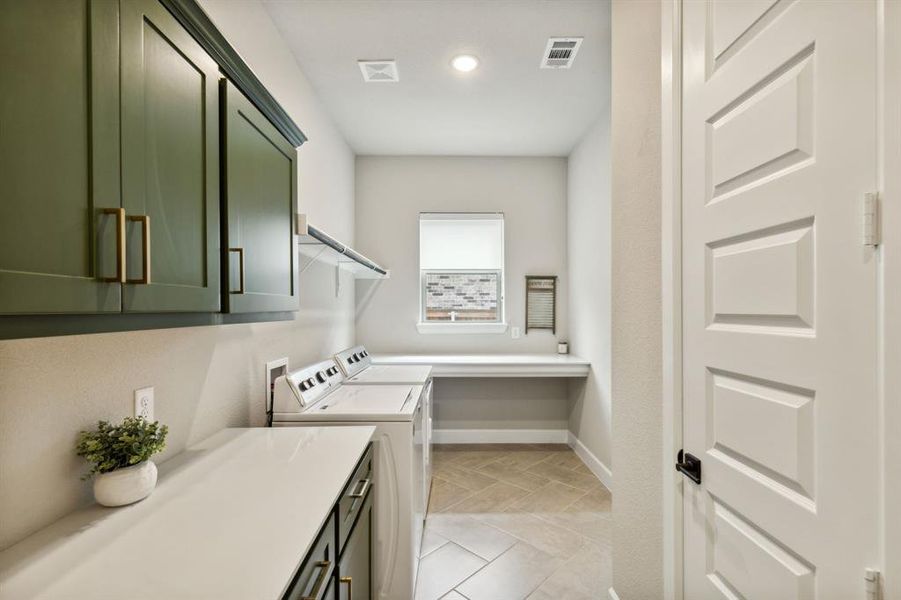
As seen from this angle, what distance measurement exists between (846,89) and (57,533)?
1.91m

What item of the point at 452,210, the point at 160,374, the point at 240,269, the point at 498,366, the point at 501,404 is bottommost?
the point at 501,404

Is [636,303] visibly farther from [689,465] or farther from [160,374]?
[160,374]

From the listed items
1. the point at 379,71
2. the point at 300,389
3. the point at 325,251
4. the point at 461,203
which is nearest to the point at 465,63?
the point at 379,71

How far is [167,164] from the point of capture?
0.95 meters

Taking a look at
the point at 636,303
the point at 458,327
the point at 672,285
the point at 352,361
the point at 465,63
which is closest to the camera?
the point at 672,285

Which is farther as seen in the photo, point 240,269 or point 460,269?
point 460,269

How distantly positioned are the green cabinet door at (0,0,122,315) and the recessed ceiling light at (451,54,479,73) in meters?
2.17

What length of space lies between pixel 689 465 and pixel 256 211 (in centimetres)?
162

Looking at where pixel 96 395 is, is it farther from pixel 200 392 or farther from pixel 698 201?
pixel 698 201

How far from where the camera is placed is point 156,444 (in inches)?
45.1

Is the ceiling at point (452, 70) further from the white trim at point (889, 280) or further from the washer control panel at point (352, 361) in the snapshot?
the washer control panel at point (352, 361)

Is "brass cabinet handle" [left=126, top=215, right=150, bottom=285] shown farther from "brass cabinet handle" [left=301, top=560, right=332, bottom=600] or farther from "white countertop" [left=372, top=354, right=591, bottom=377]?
"white countertop" [left=372, top=354, right=591, bottom=377]

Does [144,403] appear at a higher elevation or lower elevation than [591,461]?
higher

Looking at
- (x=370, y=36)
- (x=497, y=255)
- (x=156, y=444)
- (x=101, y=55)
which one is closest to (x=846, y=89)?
(x=101, y=55)
